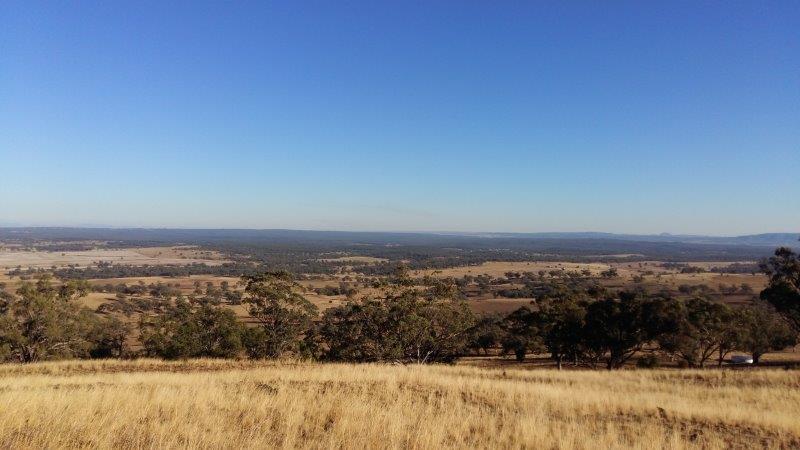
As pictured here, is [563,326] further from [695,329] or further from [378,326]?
[378,326]

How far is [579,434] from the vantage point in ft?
24.4

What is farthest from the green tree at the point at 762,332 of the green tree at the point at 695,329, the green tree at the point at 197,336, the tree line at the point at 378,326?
the green tree at the point at 197,336

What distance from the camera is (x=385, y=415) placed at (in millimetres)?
7992

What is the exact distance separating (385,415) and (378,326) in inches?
906

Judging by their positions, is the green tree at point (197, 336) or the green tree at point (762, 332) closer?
the green tree at point (197, 336)

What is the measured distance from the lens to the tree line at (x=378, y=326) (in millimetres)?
29797

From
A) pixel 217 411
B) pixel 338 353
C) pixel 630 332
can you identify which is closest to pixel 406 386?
pixel 217 411

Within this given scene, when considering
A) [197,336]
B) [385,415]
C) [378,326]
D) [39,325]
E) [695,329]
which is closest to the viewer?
[385,415]

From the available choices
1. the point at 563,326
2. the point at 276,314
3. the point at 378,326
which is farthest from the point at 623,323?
the point at 276,314

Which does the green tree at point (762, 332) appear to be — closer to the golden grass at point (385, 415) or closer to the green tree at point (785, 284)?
the green tree at point (785, 284)

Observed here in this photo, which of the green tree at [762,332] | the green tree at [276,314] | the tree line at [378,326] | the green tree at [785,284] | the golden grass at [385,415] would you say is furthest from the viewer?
the green tree at [762,332]

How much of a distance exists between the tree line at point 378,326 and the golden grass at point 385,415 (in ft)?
58.4

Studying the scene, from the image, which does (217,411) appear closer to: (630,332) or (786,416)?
(786,416)

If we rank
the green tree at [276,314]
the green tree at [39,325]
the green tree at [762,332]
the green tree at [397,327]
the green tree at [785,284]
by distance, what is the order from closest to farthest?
the green tree at [39,325] < the green tree at [397,327] < the green tree at [785,284] < the green tree at [276,314] < the green tree at [762,332]
